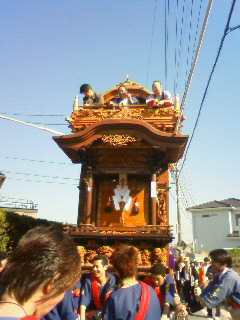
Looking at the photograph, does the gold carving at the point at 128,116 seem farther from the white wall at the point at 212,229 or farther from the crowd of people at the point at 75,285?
the white wall at the point at 212,229

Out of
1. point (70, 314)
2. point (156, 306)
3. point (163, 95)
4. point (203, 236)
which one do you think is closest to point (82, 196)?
point (163, 95)

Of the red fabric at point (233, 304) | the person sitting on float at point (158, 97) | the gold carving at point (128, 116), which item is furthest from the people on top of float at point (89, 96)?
the red fabric at point (233, 304)

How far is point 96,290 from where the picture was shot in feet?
15.8

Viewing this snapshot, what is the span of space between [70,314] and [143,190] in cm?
731

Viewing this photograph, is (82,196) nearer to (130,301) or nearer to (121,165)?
(121,165)

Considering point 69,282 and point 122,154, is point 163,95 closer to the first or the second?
point 122,154

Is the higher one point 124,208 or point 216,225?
point 216,225

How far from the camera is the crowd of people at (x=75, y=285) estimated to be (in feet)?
4.87

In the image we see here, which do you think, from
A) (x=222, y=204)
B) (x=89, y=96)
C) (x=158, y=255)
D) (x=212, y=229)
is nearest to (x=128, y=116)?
(x=89, y=96)

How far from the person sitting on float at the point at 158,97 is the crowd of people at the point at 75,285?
264 inches

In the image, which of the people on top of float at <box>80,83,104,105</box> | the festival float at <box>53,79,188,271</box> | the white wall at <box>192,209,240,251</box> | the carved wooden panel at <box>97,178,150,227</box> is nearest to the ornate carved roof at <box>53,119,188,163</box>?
the festival float at <box>53,79,188,271</box>

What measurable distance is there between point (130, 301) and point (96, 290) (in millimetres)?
2072

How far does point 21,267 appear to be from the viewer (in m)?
1.52

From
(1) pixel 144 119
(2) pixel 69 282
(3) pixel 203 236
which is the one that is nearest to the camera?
(2) pixel 69 282
